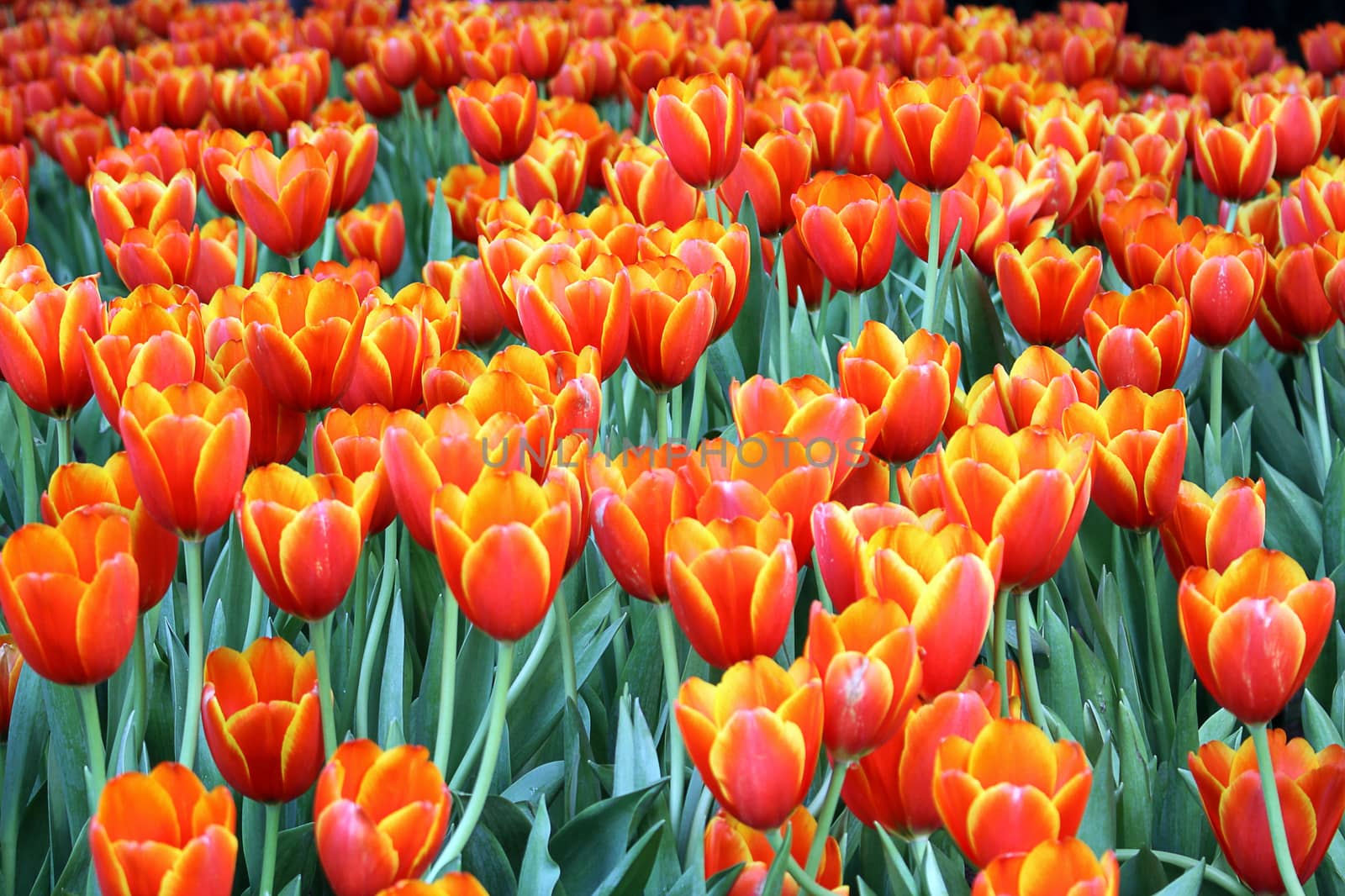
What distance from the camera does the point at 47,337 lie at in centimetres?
104

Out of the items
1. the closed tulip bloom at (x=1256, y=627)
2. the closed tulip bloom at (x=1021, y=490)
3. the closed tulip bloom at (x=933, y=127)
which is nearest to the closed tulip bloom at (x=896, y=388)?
the closed tulip bloom at (x=1021, y=490)

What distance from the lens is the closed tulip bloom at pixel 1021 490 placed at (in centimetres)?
78

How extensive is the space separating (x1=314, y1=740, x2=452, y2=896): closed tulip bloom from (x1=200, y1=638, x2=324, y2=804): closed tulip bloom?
110 mm

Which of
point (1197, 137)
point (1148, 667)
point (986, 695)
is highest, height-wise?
point (1197, 137)

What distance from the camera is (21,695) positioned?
0.97 m

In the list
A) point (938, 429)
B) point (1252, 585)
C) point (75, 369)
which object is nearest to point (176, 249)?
point (75, 369)

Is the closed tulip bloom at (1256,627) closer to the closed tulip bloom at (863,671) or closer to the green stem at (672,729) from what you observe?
the closed tulip bloom at (863,671)

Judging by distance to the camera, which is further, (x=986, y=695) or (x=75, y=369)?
(x=75, y=369)

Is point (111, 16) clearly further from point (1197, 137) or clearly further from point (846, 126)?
point (1197, 137)

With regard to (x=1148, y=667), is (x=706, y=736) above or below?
above

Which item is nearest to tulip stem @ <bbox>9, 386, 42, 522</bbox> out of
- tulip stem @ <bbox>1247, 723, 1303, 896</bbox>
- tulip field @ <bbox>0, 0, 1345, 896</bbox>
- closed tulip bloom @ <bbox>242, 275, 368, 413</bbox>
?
tulip field @ <bbox>0, 0, 1345, 896</bbox>

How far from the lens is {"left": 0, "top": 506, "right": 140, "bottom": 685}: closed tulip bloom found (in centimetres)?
73

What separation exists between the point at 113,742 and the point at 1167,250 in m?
1.06

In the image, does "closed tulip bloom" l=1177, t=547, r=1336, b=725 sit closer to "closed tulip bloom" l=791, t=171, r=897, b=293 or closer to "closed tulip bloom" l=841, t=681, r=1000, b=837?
"closed tulip bloom" l=841, t=681, r=1000, b=837
